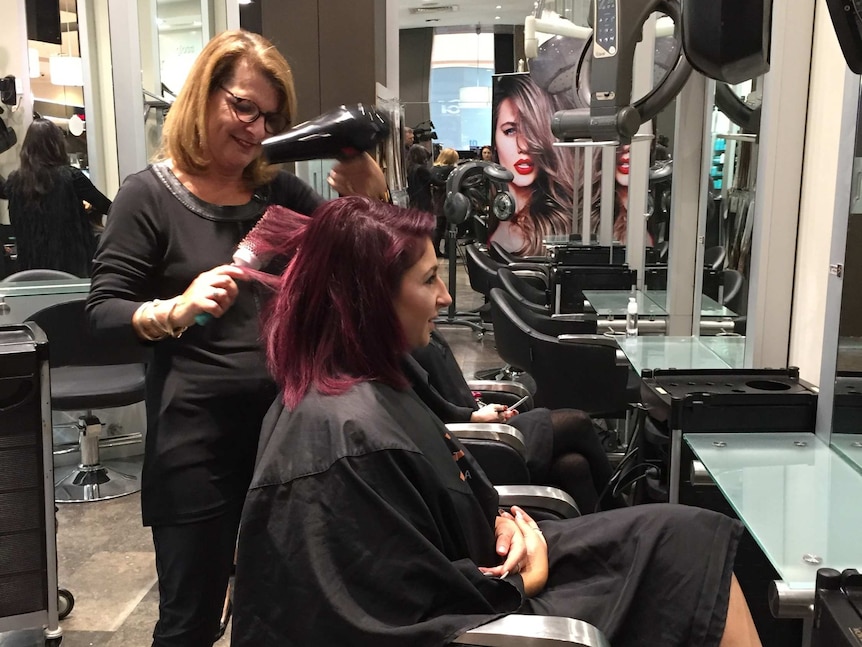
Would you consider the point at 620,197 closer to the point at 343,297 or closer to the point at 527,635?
the point at 343,297

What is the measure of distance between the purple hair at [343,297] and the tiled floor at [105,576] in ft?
1.98

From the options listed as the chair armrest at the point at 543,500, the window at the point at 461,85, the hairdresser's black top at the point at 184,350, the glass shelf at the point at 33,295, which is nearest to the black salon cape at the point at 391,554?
the hairdresser's black top at the point at 184,350

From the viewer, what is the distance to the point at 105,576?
261 centimetres

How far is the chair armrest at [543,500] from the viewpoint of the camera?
1822 mm

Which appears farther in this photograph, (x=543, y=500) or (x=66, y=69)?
(x=66, y=69)

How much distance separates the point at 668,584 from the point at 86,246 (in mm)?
2952

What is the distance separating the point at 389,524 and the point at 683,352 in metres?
1.52

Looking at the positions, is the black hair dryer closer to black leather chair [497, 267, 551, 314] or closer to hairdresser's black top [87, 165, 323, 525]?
hairdresser's black top [87, 165, 323, 525]

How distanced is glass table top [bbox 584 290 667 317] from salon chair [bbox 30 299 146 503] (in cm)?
188

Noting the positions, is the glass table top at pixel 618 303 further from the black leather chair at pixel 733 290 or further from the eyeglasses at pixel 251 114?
the eyeglasses at pixel 251 114

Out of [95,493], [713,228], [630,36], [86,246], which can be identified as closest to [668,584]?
[630,36]

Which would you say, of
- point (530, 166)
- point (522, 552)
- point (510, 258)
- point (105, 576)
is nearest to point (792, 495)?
point (522, 552)

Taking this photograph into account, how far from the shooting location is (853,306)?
1583mm

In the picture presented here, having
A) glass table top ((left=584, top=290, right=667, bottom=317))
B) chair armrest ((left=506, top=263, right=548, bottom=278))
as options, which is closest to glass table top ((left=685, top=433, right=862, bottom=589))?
glass table top ((left=584, top=290, right=667, bottom=317))
